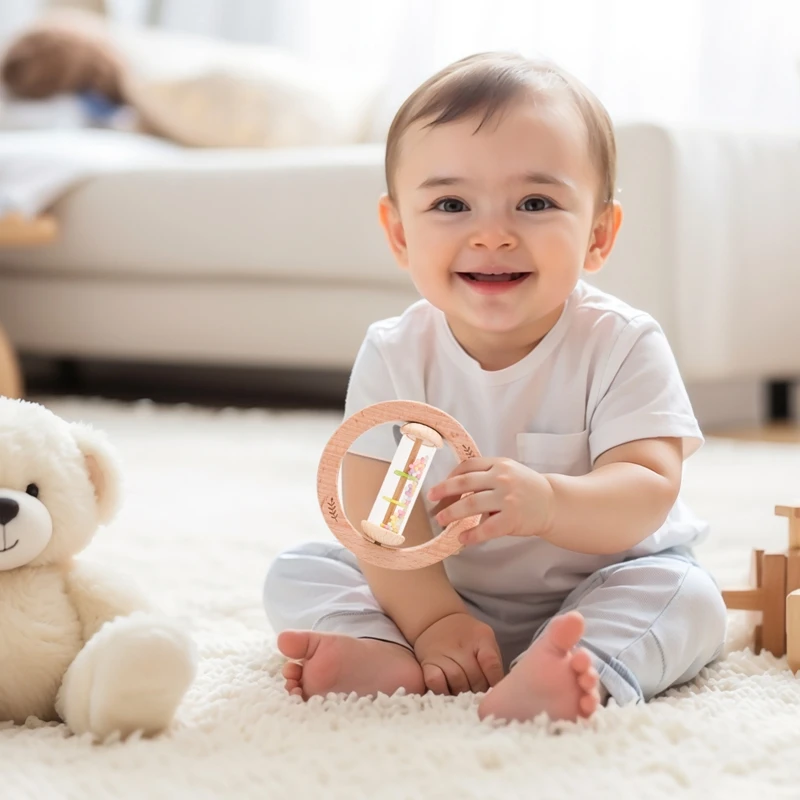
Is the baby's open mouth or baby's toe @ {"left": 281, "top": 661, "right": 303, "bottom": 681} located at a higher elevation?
the baby's open mouth

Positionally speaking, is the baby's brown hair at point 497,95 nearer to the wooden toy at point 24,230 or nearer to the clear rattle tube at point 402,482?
the clear rattle tube at point 402,482

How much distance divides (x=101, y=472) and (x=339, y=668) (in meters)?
0.20

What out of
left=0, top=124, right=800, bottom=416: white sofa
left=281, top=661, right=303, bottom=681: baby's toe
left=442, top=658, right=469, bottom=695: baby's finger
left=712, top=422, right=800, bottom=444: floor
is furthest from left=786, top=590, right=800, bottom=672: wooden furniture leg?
left=712, top=422, right=800, bottom=444: floor

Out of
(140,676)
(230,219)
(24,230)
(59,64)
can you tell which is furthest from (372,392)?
(59,64)

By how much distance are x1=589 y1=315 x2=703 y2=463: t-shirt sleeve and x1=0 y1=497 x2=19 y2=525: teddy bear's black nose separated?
39 cm

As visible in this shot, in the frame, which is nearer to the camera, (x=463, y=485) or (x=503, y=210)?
(x=463, y=485)

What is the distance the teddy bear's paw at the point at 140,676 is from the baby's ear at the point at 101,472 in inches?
4.9

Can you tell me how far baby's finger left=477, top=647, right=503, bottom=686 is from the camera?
2.52 feet

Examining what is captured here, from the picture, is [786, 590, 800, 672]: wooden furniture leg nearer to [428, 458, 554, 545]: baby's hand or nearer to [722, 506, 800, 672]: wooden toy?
[722, 506, 800, 672]: wooden toy

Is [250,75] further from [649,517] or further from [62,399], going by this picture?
[649,517]

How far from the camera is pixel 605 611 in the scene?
775 millimetres

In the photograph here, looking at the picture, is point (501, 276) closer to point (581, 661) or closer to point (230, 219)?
point (581, 661)

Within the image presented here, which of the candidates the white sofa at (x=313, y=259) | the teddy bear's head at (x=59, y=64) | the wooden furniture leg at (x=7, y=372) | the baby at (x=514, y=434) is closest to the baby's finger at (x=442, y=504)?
the baby at (x=514, y=434)

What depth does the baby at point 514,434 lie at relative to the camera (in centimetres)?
76
